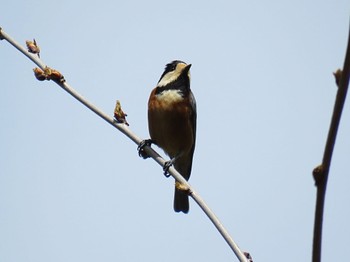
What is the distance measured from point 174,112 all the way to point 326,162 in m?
5.09

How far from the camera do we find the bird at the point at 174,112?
666 centimetres

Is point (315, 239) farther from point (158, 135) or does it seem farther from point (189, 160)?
point (189, 160)

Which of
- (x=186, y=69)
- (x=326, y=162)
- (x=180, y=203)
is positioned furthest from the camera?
(x=180, y=203)

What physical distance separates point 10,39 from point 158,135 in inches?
135

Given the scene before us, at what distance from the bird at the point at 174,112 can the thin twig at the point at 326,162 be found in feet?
16.1

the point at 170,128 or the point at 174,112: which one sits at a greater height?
the point at 174,112

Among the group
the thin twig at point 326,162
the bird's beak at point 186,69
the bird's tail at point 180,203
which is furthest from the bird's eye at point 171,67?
the thin twig at point 326,162

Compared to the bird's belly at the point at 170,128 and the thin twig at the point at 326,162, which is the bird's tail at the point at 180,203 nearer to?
the bird's belly at the point at 170,128

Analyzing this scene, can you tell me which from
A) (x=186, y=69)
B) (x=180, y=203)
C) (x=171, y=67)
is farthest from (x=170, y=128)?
(x=180, y=203)

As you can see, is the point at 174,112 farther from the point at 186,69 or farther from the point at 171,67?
the point at 171,67

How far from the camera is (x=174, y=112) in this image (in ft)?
21.9

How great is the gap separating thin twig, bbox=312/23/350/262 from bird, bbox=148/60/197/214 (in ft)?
16.1

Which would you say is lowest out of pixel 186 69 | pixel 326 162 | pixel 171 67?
pixel 326 162

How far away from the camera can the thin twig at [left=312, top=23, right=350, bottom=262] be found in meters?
1.56
